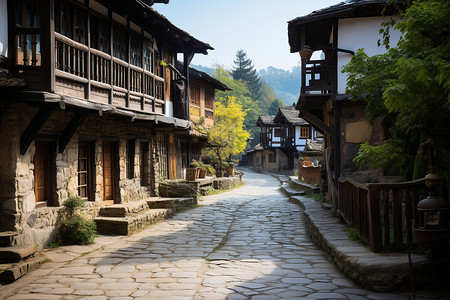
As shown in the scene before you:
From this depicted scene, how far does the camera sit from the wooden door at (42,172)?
28.1 ft

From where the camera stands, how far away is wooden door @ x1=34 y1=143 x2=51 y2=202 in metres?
8.56

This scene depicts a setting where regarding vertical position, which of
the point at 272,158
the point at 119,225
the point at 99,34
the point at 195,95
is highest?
the point at 195,95

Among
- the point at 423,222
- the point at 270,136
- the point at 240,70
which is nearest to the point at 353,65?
the point at 423,222

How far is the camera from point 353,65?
7.23m

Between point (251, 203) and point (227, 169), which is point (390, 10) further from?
point (227, 169)

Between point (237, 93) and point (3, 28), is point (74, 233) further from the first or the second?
point (237, 93)

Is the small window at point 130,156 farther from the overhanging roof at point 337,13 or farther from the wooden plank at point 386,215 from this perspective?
the wooden plank at point 386,215

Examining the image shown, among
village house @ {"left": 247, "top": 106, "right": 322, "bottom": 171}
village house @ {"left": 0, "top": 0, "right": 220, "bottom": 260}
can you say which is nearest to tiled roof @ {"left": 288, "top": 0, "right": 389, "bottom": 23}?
village house @ {"left": 0, "top": 0, "right": 220, "bottom": 260}

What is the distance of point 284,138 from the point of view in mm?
43844

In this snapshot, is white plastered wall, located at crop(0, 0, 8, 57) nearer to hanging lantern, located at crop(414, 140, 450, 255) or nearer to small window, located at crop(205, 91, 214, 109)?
hanging lantern, located at crop(414, 140, 450, 255)

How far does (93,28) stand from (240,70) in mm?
69509

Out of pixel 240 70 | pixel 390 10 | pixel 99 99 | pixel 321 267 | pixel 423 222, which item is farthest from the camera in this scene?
pixel 240 70

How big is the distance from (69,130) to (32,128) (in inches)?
56.1

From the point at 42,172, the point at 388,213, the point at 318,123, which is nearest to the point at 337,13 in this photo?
the point at 318,123
